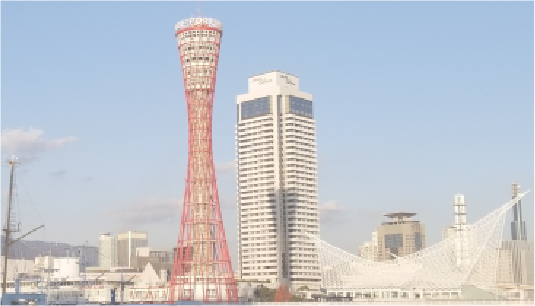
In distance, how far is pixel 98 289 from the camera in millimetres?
Answer: 188750

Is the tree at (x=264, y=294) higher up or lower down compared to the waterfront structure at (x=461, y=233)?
lower down

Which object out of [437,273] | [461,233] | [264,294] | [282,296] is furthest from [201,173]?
[264,294]

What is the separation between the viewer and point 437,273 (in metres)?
136

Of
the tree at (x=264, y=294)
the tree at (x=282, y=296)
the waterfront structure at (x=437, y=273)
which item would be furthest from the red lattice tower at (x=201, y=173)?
the tree at (x=264, y=294)

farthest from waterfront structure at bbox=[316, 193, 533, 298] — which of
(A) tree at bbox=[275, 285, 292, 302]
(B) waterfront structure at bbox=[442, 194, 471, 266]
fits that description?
(A) tree at bbox=[275, 285, 292, 302]

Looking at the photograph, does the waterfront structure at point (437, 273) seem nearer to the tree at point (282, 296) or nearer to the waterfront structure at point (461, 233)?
the waterfront structure at point (461, 233)

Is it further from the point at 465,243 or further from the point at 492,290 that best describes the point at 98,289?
the point at 492,290

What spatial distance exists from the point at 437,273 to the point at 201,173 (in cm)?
3963

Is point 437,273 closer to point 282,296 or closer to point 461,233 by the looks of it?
point 461,233

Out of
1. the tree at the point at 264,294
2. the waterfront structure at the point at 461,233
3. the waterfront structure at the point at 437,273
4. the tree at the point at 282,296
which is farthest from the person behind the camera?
the tree at the point at 264,294

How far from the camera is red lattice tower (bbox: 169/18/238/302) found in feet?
419

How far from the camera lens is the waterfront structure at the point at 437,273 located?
128 m

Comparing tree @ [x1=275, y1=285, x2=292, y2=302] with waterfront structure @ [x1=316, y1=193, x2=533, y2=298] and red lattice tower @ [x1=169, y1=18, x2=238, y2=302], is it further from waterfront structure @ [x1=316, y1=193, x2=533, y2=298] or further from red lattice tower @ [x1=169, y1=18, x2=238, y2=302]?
red lattice tower @ [x1=169, y1=18, x2=238, y2=302]

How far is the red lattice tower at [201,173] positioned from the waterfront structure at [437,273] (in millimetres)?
27709
